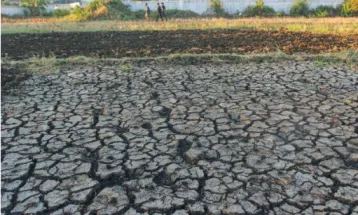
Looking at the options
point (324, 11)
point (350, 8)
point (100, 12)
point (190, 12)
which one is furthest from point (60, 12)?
point (350, 8)

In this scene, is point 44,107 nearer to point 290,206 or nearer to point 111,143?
point 111,143

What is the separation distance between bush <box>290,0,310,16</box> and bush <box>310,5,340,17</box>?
520 mm

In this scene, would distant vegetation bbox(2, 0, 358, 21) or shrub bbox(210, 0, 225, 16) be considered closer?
distant vegetation bbox(2, 0, 358, 21)

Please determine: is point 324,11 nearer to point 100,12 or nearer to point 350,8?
point 350,8

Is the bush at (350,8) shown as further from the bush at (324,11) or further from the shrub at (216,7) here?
the shrub at (216,7)

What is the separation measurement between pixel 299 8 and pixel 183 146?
2749cm

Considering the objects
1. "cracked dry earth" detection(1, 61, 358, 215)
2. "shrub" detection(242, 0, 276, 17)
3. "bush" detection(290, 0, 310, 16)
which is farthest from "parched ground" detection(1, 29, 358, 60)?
"bush" detection(290, 0, 310, 16)

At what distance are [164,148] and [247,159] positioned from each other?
989 mm

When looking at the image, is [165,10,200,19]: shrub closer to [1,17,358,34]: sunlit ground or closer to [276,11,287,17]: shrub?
[276,11,287,17]: shrub

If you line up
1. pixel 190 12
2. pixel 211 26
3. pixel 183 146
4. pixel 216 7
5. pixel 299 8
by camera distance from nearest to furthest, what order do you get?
pixel 183 146 < pixel 211 26 < pixel 299 8 < pixel 190 12 < pixel 216 7

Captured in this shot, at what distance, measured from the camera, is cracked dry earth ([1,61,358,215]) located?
11.5 feet

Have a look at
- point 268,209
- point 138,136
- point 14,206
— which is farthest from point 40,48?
point 268,209

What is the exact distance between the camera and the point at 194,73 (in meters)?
8.02

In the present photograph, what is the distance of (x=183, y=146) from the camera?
4.61 m
